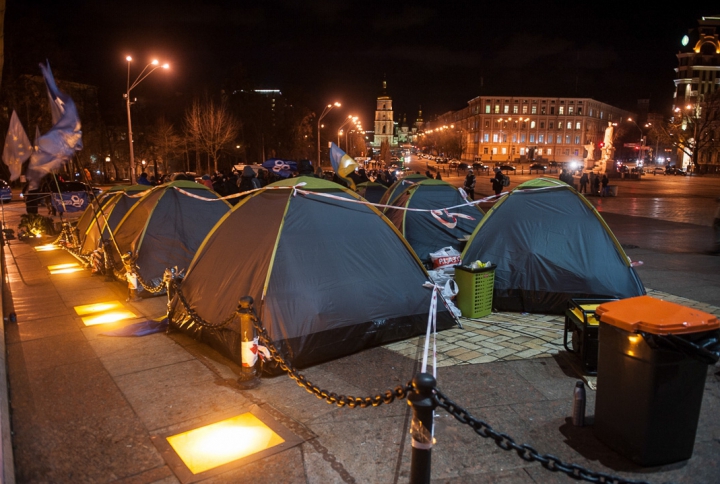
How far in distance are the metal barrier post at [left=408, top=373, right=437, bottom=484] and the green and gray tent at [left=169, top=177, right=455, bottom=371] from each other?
2.64 m

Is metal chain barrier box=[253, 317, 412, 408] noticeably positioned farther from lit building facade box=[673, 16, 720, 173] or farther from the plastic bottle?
lit building facade box=[673, 16, 720, 173]

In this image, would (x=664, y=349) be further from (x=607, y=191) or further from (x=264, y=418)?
(x=607, y=191)

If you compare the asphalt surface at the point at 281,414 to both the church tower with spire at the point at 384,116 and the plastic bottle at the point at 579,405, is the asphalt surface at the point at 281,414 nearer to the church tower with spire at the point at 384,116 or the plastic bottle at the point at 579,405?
the plastic bottle at the point at 579,405

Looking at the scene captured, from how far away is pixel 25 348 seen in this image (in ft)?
20.6

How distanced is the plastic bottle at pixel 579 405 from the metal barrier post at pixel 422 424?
5.92 feet

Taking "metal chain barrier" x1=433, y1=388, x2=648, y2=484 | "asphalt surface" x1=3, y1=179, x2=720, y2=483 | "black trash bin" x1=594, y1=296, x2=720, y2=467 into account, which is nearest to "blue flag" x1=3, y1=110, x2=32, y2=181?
"asphalt surface" x1=3, y1=179, x2=720, y2=483

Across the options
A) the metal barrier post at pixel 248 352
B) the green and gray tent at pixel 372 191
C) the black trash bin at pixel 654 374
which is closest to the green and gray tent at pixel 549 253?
the black trash bin at pixel 654 374

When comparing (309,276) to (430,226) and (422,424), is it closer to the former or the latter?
(422,424)

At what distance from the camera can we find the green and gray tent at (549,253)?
7.27 metres

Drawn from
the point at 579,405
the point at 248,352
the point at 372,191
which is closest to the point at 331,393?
the point at 248,352

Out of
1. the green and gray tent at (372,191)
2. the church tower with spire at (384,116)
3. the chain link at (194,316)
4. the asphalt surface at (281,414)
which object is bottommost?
the asphalt surface at (281,414)

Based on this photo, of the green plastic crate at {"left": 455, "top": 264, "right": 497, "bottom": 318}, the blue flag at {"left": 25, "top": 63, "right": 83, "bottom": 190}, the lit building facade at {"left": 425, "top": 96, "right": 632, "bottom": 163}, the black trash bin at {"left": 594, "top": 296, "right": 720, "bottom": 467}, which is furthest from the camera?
the lit building facade at {"left": 425, "top": 96, "right": 632, "bottom": 163}

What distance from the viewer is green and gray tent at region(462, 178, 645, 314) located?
23.9 ft

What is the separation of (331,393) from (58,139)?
6.37m
